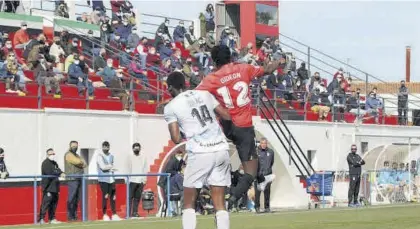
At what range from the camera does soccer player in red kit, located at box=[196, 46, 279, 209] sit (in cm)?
1392

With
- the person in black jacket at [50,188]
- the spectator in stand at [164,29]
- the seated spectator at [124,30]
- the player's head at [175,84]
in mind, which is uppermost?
the spectator in stand at [164,29]

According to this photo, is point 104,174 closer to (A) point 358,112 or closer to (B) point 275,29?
(A) point 358,112

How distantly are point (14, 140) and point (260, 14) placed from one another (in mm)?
21062

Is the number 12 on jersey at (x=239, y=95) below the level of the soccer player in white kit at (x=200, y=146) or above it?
above

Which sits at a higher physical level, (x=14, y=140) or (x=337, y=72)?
(x=337, y=72)

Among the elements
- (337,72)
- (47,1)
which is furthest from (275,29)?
(47,1)

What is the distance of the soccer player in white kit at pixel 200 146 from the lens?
1136cm

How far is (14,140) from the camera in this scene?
2605 centimetres

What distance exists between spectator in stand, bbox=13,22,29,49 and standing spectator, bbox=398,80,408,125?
16.3 m

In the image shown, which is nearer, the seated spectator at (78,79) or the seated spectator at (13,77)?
the seated spectator at (13,77)

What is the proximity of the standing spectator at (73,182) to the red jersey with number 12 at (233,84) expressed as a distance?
8.99 m

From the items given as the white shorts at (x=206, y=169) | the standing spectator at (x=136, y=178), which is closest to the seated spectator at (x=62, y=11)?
Answer: the standing spectator at (x=136, y=178)

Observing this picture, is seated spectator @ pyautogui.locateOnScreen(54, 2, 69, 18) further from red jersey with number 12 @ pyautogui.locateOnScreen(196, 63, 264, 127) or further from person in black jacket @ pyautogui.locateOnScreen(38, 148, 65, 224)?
red jersey with number 12 @ pyautogui.locateOnScreen(196, 63, 264, 127)

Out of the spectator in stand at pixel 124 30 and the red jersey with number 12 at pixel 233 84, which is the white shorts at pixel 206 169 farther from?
the spectator in stand at pixel 124 30
